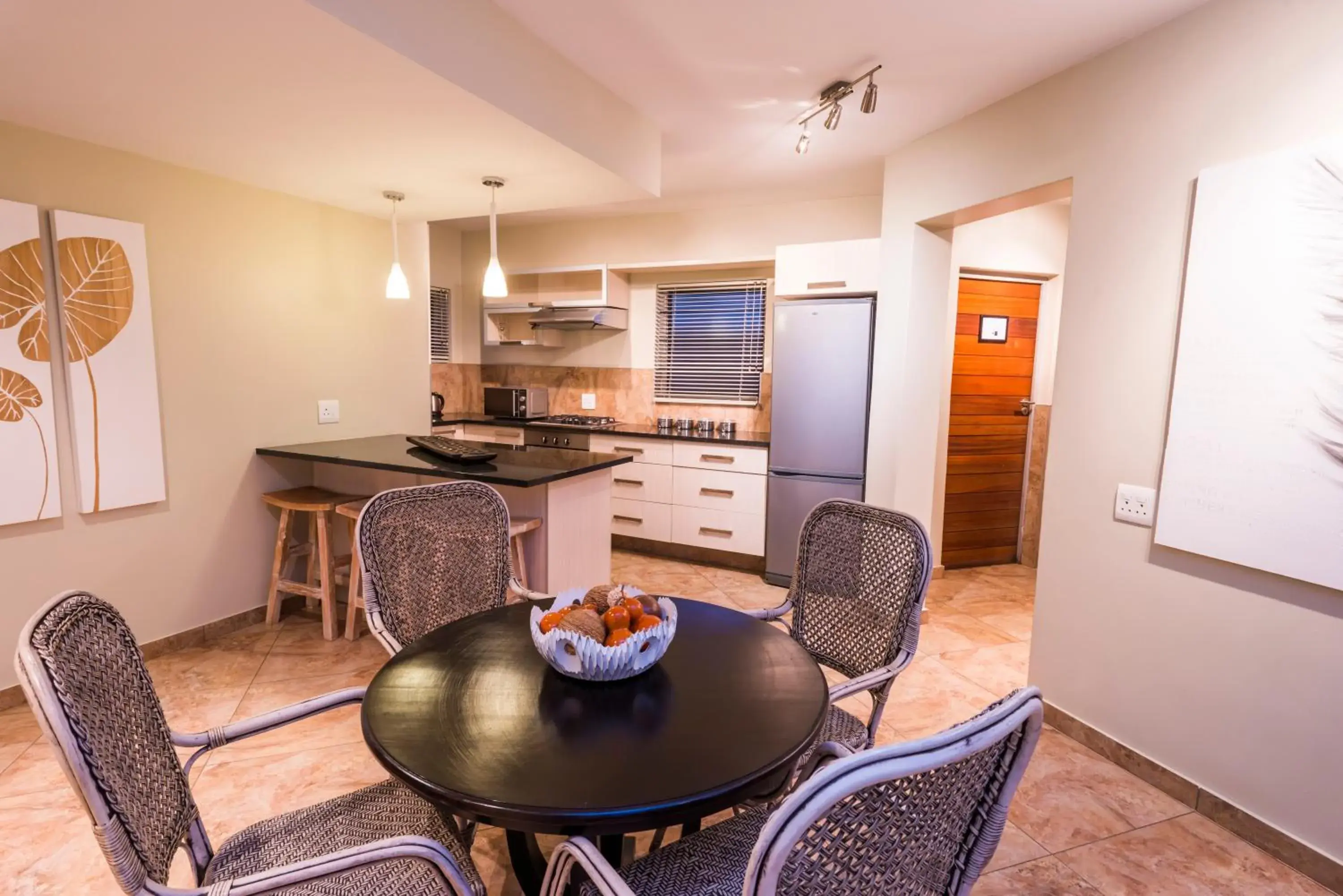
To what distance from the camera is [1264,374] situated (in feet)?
5.93

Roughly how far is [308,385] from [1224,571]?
404 cm

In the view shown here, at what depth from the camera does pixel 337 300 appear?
11.7ft

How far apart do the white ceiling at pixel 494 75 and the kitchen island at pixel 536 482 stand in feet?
4.21

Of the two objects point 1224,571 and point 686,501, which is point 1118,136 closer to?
point 1224,571

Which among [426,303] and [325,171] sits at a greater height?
[325,171]

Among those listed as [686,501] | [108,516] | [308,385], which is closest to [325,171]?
[308,385]

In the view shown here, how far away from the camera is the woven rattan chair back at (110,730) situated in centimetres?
84

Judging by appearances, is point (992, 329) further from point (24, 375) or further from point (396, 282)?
point (24, 375)

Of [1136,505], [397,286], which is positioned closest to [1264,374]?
[1136,505]

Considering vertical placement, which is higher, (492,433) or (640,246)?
(640,246)

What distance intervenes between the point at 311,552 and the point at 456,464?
116 centimetres

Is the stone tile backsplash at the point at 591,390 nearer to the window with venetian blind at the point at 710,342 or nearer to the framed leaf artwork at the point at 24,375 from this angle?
the window with venetian blind at the point at 710,342

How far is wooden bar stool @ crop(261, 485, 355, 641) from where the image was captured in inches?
121

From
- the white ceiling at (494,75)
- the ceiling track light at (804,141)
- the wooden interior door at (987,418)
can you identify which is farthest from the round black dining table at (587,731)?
the wooden interior door at (987,418)
